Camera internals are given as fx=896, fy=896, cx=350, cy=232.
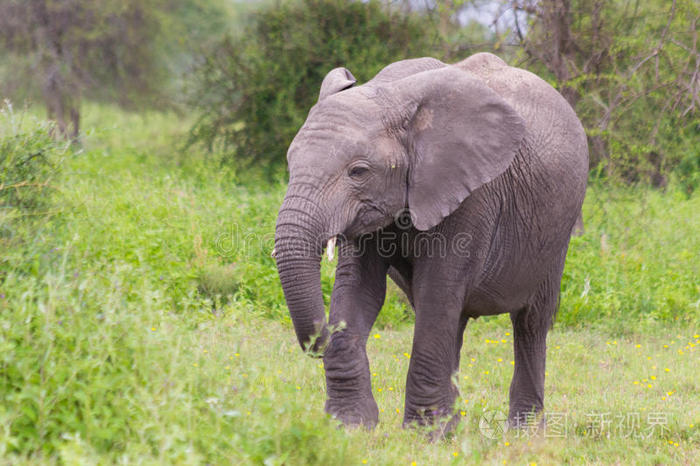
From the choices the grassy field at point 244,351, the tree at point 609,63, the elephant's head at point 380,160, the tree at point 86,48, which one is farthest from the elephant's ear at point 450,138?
the tree at point 86,48

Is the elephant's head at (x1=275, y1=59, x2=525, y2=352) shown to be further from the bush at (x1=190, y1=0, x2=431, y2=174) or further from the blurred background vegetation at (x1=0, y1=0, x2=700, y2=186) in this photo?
the bush at (x1=190, y1=0, x2=431, y2=174)

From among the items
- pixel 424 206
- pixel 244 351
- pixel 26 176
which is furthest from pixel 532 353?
pixel 26 176

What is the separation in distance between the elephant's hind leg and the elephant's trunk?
202cm

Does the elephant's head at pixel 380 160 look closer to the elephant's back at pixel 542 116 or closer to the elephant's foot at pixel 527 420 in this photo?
the elephant's back at pixel 542 116

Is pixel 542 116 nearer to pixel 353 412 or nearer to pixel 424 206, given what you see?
pixel 424 206

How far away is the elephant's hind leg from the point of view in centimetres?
616

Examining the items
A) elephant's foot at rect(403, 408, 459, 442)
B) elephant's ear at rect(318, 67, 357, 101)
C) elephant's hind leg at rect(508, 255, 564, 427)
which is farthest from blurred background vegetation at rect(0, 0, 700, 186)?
elephant's foot at rect(403, 408, 459, 442)

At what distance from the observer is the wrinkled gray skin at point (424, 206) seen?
15.5 feet

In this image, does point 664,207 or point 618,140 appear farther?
point 664,207

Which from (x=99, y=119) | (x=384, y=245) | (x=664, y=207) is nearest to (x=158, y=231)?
(x=384, y=245)

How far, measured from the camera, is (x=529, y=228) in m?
5.72

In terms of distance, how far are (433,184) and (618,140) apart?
5.88 m

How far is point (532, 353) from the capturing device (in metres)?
6.21

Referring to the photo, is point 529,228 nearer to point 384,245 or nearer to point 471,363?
point 384,245
